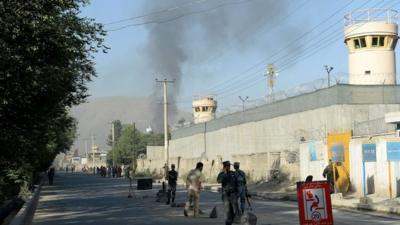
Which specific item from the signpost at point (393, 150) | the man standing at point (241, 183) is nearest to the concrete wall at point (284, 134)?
the signpost at point (393, 150)

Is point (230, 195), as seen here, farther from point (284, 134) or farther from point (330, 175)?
point (284, 134)

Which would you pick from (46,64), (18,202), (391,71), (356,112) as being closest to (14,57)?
(46,64)

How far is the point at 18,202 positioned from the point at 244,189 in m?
5.77

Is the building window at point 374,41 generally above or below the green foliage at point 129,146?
above

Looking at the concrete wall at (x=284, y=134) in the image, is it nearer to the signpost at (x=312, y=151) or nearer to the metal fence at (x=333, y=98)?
the metal fence at (x=333, y=98)

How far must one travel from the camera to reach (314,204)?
11977 mm

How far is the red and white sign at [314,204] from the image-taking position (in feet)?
39.1

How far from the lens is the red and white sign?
11.9 metres

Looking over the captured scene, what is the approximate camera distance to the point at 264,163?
4647 cm

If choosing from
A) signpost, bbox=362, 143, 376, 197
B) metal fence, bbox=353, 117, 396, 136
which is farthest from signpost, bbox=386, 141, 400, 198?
metal fence, bbox=353, 117, 396, 136

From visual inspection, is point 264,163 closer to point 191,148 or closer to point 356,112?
point 356,112

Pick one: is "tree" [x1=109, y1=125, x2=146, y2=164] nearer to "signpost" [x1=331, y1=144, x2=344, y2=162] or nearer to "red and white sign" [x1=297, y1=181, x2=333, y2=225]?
"signpost" [x1=331, y1=144, x2=344, y2=162]

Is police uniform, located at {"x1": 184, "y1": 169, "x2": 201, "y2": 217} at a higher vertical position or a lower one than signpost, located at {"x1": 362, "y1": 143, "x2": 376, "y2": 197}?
lower

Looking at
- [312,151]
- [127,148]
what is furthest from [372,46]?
[127,148]
